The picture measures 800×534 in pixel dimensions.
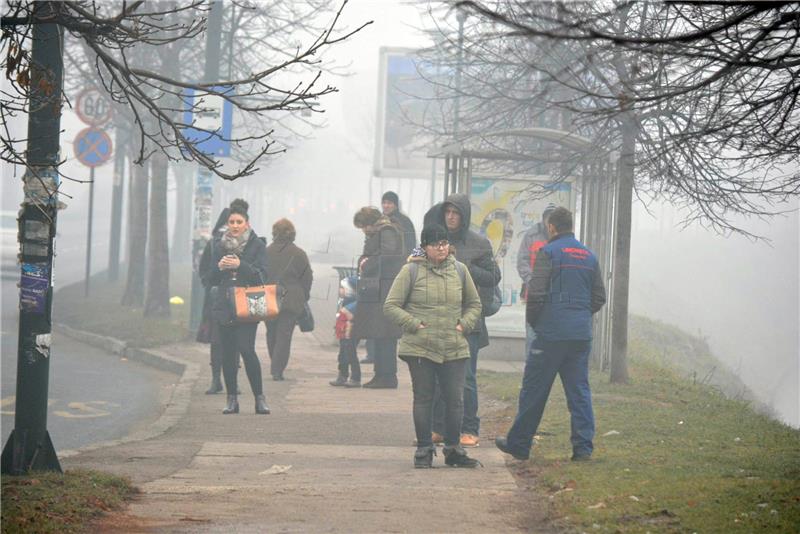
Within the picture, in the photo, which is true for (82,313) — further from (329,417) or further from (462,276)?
(462,276)

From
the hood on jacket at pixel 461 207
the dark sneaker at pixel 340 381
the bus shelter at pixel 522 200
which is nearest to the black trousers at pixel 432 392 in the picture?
the hood on jacket at pixel 461 207

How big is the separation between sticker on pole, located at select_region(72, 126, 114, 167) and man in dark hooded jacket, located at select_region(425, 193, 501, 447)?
1239 centimetres

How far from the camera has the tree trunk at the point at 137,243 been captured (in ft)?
75.0

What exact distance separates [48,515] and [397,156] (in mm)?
26782

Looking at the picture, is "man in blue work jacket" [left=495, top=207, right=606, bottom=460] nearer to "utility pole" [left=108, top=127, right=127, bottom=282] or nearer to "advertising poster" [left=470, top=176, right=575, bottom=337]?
"advertising poster" [left=470, top=176, right=575, bottom=337]

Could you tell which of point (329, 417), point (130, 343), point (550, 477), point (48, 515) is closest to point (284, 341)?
point (329, 417)

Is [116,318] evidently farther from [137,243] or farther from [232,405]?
[232,405]

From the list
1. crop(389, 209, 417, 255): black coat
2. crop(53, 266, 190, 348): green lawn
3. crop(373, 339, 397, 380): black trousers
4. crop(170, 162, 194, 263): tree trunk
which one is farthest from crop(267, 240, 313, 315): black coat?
crop(170, 162, 194, 263): tree trunk

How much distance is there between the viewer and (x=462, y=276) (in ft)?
29.1

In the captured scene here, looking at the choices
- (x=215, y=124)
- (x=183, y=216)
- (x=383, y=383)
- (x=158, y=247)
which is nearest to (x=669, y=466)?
(x=383, y=383)

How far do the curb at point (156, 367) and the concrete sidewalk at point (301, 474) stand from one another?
68 millimetres

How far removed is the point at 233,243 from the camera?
11.3 metres

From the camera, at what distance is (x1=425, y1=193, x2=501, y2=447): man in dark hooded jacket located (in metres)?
9.57

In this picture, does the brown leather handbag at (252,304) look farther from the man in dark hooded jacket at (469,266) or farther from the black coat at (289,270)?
the black coat at (289,270)
